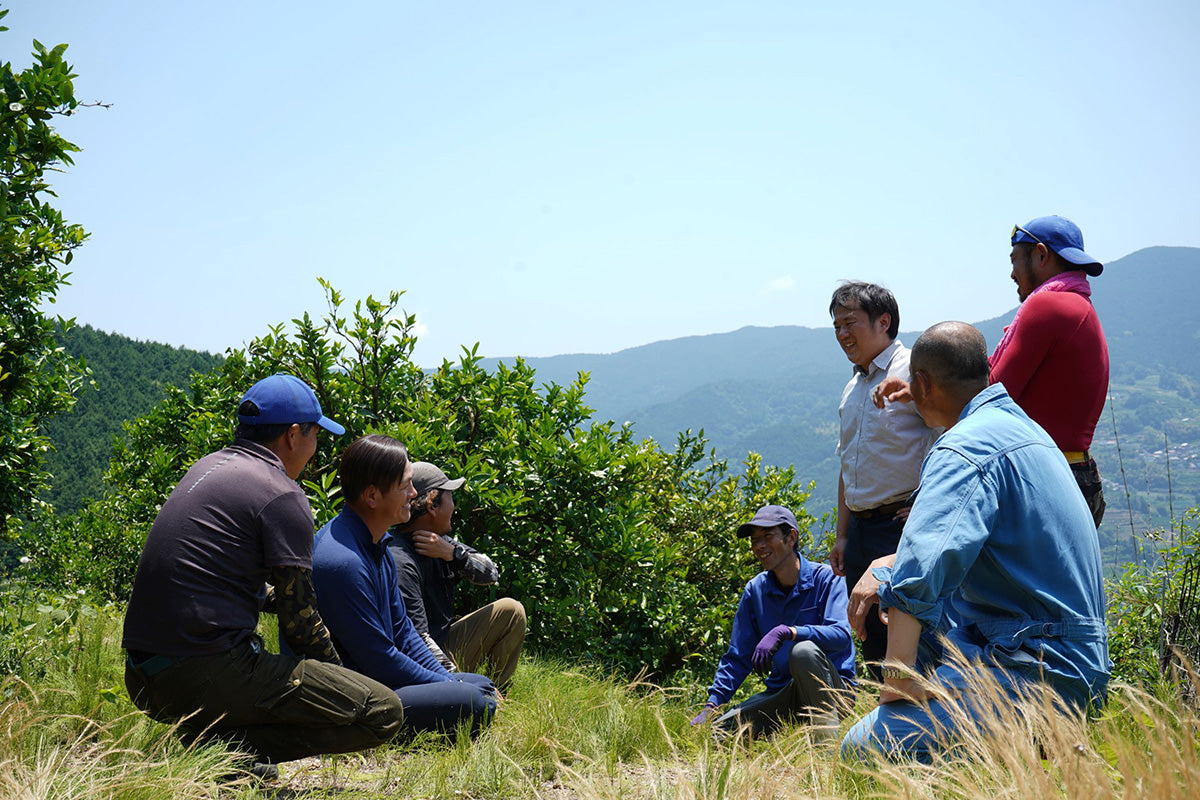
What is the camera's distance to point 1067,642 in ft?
7.93

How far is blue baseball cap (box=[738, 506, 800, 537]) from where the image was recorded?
498 cm

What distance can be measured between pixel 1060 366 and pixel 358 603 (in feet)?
10.4

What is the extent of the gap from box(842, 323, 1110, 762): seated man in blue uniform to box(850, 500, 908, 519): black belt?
1.70 metres

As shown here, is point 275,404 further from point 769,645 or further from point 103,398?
point 103,398

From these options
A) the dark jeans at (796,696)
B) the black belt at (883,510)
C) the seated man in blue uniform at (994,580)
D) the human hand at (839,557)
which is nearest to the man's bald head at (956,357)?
the seated man in blue uniform at (994,580)

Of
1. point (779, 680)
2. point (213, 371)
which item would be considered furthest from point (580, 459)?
point (213, 371)

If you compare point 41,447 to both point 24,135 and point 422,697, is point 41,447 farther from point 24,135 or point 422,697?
point 422,697

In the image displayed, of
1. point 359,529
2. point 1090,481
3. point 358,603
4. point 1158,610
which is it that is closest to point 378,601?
point 358,603

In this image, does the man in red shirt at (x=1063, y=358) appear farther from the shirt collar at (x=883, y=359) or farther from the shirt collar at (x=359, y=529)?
the shirt collar at (x=359, y=529)

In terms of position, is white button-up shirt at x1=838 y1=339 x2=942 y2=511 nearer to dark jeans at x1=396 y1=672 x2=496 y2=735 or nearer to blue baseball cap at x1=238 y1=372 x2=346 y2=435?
dark jeans at x1=396 y1=672 x2=496 y2=735

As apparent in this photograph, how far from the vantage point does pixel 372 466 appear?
3.80 m

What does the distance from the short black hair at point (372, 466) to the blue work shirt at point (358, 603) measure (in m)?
0.15

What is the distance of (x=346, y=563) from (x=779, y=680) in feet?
8.23

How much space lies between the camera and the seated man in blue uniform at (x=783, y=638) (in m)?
4.42
